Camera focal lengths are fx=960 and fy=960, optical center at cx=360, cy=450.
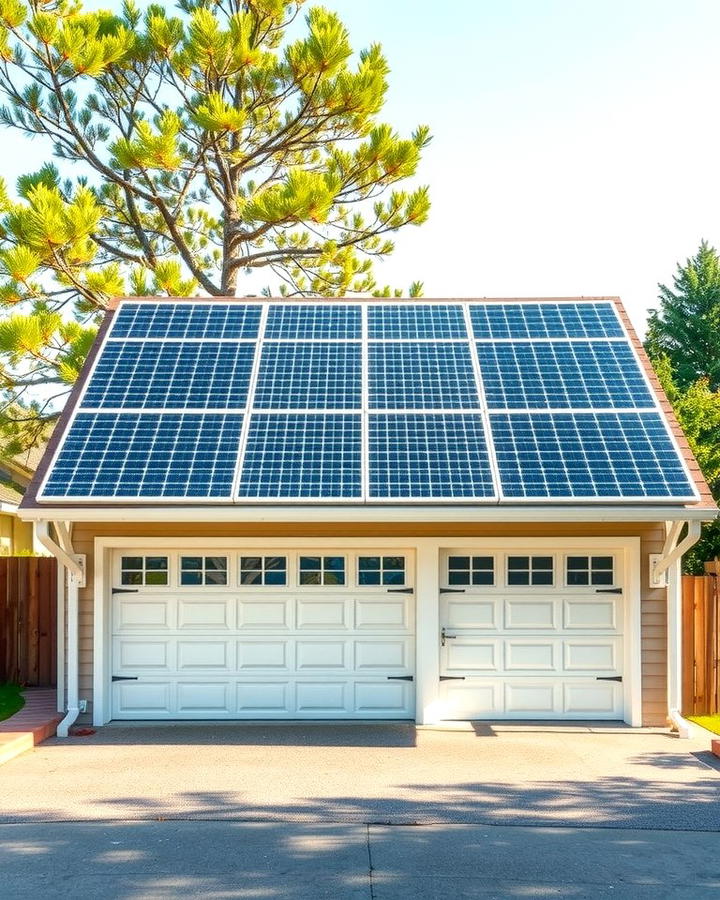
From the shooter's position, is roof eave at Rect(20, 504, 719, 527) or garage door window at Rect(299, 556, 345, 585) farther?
garage door window at Rect(299, 556, 345, 585)

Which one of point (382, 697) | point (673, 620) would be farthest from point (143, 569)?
point (673, 620)

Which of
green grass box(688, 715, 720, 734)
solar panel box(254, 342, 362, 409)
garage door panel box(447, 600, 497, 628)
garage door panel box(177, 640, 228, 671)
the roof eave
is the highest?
solar panel box(254, 342, 362, 409)

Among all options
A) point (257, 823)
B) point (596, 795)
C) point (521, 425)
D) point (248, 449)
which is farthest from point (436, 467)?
point (257, 823)

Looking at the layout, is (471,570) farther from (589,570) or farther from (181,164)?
(181,164)

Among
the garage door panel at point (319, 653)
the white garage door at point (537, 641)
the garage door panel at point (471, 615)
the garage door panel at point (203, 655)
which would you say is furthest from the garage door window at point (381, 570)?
the garage door panel at point (203, 655)

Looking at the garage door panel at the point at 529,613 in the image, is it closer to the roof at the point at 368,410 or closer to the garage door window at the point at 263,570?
the roof at the point at 368,410

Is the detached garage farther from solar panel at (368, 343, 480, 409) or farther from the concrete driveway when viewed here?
the concrete driveway

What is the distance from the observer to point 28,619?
1415 centimetres

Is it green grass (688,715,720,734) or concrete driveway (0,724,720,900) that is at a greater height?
concrete driveway (0,724,720,900)

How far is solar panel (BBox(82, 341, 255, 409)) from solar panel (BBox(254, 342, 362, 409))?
0.28 metres

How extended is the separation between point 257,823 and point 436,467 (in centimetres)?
435

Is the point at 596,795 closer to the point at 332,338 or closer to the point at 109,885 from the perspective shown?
the point at 109,885

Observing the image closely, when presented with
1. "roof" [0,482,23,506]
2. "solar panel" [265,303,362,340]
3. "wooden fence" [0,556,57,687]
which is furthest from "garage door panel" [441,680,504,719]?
"roof" [0,482,23,506]

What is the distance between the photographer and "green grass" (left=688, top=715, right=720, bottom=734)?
10866mm
